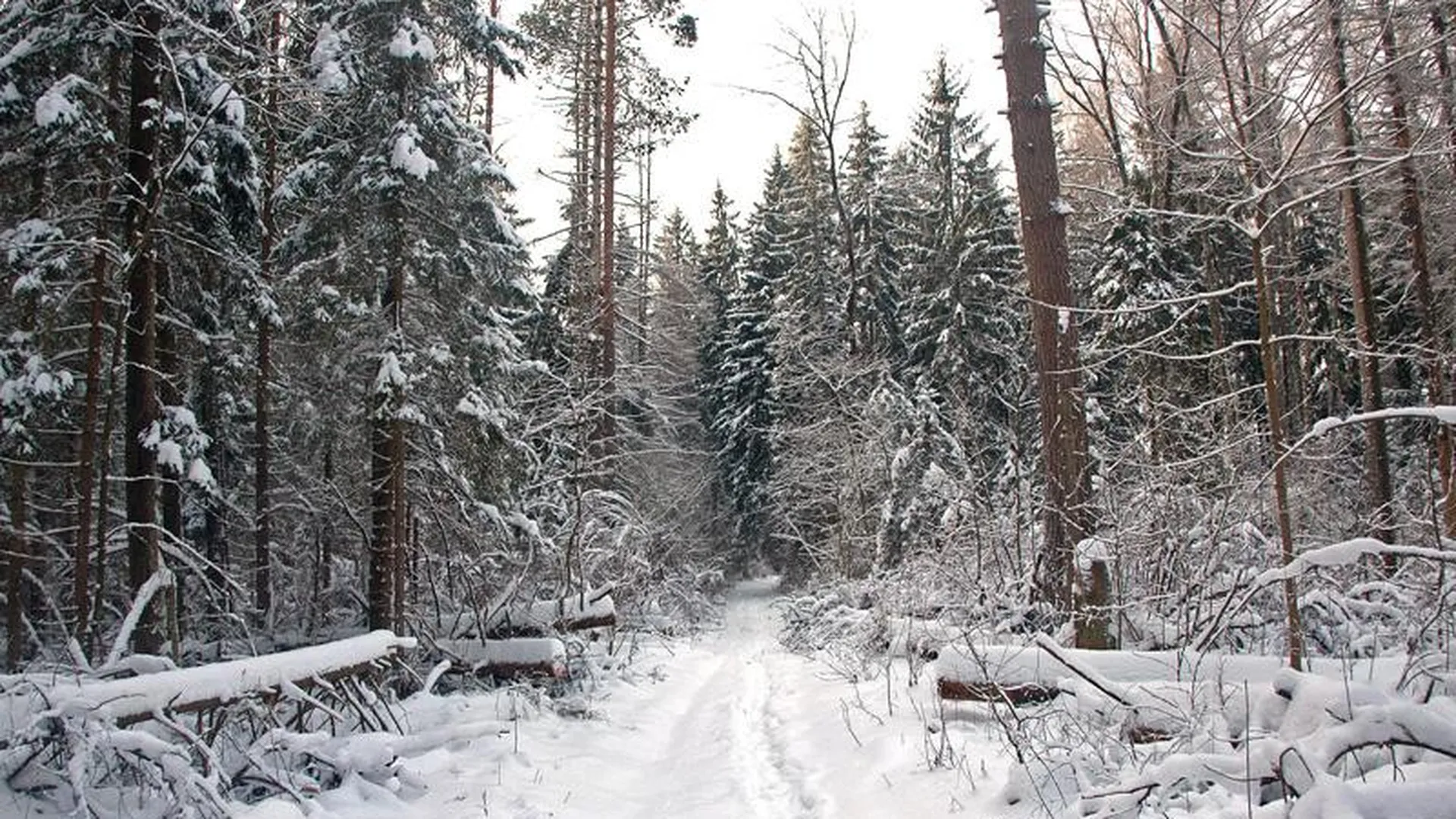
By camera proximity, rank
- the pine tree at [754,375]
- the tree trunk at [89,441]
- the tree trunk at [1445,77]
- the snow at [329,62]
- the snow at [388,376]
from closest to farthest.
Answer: the tree trunk at [89,441] → the snow at [329,62] → the tree trunk at [1445,77] → the snow at [388,376] → the pine tree at [754,375]

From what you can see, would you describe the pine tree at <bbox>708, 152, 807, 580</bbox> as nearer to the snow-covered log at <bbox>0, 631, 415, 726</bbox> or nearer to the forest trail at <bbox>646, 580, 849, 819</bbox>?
the forest trail at <bbox>646, 580, 849, 819</bbox>

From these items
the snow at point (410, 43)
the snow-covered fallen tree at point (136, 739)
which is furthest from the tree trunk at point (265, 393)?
the snow-covered fallen tree at point (136, 739)

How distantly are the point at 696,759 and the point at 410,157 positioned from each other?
7.47m

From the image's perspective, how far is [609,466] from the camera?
1970 cm

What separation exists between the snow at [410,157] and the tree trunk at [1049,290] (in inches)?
259

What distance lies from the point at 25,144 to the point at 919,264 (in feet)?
77.5

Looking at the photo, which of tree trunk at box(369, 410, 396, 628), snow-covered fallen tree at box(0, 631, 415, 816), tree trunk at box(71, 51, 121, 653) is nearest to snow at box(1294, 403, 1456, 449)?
snow-covered fallen tree at box(0, 631, 415, 816)

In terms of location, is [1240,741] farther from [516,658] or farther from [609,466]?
[609,466]

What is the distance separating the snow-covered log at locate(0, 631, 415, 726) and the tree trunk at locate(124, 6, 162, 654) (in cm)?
329

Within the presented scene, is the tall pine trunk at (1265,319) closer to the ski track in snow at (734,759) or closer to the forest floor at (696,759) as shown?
the forest floor at (696,759)

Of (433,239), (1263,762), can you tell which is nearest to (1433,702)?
(1263,762)

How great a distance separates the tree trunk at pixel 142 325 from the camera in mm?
9180

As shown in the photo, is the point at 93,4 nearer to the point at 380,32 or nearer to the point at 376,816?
the point at 380,32

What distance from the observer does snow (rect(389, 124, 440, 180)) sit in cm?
1068
